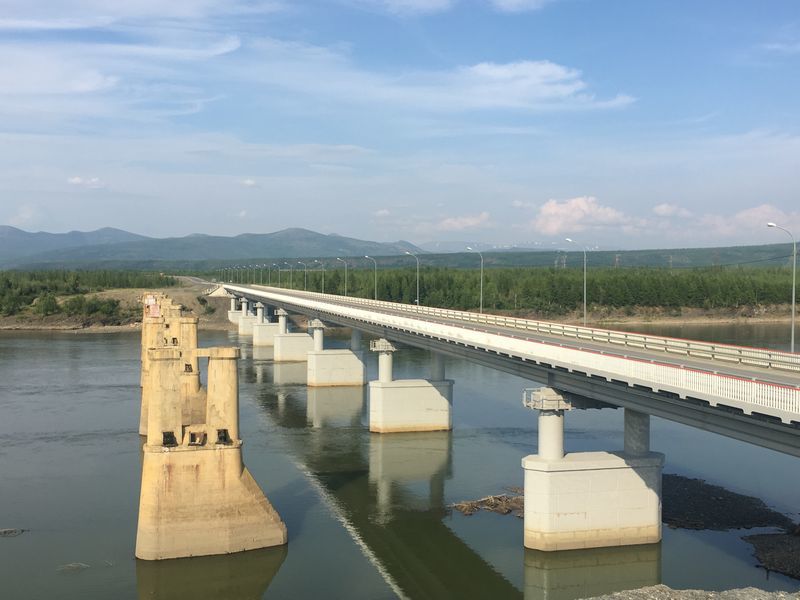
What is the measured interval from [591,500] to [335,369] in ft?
157

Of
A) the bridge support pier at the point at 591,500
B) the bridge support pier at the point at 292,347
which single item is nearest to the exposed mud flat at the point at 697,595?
the bridge support pier at the point at 591,500

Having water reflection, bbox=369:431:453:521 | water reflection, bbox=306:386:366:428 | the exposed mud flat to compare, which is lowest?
water reflection, bbox=369:431:453:521

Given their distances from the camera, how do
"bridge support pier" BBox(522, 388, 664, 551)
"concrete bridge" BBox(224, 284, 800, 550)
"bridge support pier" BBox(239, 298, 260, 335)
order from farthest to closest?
"bridge support pier" BBox(239, 298, 260, 335) → "bridge support pier" BBox(522, 388, 664, 551) → "concrete bridge" BBox(224, 284, 800, 550)

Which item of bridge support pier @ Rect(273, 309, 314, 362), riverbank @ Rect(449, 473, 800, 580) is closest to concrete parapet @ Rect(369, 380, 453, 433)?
riverbank @ Rect(449, 473, 800, 580)

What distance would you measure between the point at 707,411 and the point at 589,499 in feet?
29.1

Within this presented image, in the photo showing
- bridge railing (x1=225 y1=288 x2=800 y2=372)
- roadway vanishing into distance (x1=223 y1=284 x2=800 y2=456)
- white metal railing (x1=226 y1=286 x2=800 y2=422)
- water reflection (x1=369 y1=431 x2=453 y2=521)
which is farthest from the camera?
water reflection (x1=369 y1=431 x2=453 y2=521)

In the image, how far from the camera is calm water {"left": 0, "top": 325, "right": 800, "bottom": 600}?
32.5 m

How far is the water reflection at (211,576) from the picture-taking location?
31594mm

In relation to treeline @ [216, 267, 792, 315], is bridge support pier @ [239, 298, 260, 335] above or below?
below

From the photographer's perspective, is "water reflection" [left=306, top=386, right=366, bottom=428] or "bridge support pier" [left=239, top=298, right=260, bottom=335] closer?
"water reflection" [left=306, top=386, right=366, bottom=428]

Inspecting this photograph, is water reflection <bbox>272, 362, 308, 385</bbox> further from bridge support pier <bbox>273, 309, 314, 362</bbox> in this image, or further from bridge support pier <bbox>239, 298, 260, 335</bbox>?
bridge support pier <bbox>239, 298, 260, 335</bbox>

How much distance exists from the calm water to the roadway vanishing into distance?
21.4 ft

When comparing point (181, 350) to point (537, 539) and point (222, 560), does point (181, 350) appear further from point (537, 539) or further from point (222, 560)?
point (537, 539)

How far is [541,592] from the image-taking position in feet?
105
